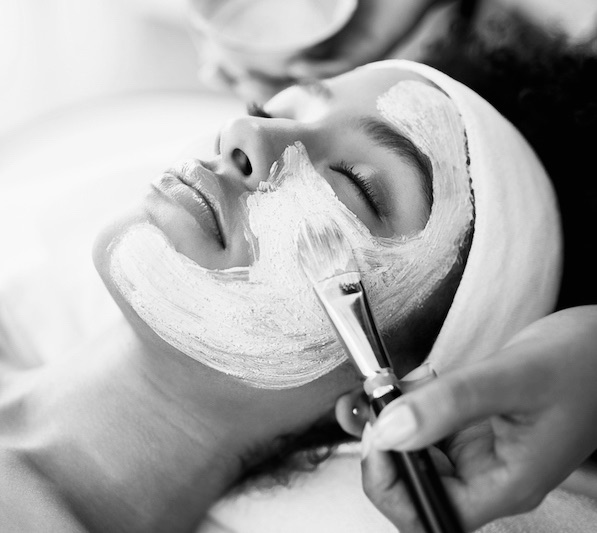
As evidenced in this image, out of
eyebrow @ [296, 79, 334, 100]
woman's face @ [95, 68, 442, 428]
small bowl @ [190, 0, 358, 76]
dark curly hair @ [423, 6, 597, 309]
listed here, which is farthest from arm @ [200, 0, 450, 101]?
woman's face @ [95, 68, 442, 428]

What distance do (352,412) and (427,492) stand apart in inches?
7.1

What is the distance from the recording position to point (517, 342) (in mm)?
636

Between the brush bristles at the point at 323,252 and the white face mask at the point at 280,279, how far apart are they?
18 mm

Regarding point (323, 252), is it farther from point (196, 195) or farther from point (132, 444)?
point (132, 444)

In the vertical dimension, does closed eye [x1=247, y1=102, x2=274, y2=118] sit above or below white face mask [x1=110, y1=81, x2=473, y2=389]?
above

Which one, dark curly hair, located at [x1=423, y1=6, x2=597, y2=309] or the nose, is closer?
the nose

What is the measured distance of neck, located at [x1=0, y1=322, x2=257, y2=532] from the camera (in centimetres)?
80

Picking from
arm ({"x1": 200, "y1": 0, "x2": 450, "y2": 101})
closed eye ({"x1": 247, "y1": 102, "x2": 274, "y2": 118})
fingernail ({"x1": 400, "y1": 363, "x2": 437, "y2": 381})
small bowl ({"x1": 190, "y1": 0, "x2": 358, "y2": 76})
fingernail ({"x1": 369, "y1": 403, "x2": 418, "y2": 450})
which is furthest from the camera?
arm ({"x1": 200, "y1": 0, "x2": 450, "y2": 101})

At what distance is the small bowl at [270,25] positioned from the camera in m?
1.09

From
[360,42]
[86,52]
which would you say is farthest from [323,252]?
[86,52]

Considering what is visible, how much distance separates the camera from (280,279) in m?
0.73

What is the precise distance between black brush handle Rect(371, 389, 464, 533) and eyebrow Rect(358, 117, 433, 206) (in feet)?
1.03

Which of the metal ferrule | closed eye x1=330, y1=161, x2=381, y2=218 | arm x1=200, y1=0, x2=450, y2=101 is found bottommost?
the metal ferrule

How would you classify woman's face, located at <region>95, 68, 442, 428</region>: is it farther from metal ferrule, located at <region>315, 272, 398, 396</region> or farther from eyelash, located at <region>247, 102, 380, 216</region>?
metal ferrule, located at <region>315, 272, 398, 396</region>
